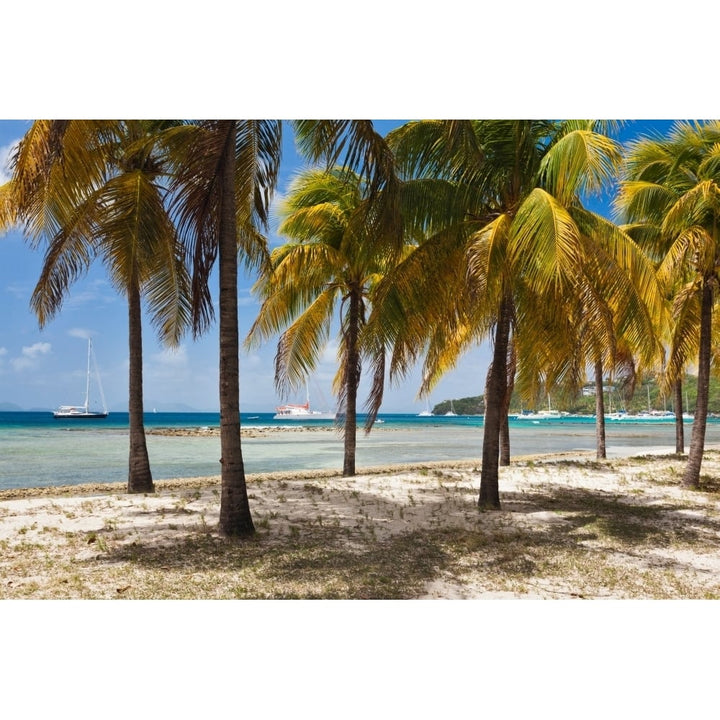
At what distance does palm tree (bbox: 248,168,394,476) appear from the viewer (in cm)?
901

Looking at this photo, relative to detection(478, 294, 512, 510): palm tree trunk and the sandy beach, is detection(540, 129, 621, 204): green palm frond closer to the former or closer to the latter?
detection(478, 294, 512, 510): palm tree trunk

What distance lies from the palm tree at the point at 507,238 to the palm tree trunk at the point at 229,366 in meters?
1.56

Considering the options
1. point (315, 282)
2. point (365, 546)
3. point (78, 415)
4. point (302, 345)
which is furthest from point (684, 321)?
point (78, 415)

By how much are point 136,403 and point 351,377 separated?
3038 mm

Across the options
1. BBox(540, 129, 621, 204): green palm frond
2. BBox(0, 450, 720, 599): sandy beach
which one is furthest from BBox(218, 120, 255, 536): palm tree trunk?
BBox(540, 129, 621, 204): green palm frond

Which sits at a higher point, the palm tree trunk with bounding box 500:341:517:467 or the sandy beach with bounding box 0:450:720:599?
the palm tree trunk with bounding box 500:341:517:467

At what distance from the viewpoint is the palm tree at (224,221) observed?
5031 millimetres

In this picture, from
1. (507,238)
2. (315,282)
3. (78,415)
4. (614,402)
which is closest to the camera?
(507,238)

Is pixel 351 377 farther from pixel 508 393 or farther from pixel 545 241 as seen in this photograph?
pixel 545 241

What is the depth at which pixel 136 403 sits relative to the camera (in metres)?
7.68

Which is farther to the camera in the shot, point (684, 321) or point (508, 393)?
point (684, 321)

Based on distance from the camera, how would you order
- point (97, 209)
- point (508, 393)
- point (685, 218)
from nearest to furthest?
point (97, 209) → point (685, 218) → point (508, 393)

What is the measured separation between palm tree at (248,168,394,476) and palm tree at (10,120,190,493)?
2040 mm

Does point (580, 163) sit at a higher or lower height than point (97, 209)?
higher
